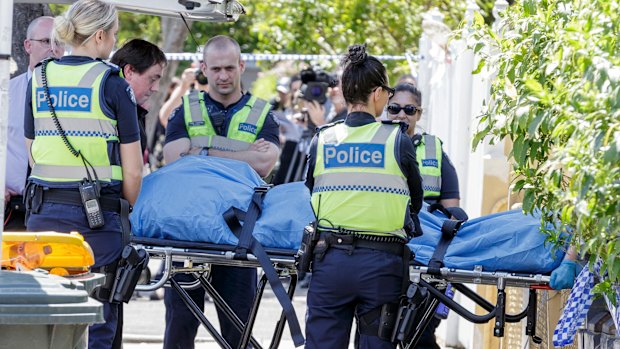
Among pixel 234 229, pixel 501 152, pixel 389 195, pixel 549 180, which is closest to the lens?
pixel 549 180

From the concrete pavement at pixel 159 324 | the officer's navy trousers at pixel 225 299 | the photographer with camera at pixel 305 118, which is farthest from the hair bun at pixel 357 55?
the photographer with camera at pixel 305 118

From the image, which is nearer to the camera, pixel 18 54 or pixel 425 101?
pixel 18 54

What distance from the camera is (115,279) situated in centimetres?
595

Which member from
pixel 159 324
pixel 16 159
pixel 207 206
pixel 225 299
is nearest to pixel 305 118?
pixel 159 324

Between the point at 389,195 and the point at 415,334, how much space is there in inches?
37.7

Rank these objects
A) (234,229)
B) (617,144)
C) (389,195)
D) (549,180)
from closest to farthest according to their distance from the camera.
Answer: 1. (617,144)
2. (549,180)
3. (389,195)
4. (234,229)

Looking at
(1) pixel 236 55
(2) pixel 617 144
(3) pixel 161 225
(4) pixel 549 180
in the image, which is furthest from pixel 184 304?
(2) pixel 617 144

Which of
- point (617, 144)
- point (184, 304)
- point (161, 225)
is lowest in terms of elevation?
point (184, 304)

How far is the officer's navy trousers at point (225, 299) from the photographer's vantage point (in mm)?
7109

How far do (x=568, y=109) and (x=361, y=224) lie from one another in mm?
1633

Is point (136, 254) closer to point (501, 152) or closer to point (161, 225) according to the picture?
point (161, 225)

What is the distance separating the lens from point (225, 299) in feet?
23.4

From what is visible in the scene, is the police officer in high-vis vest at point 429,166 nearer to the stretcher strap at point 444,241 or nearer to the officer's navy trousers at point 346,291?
the stretcher strap at point 444,241

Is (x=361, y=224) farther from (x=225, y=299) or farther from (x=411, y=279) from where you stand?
(x=225, y=299)
